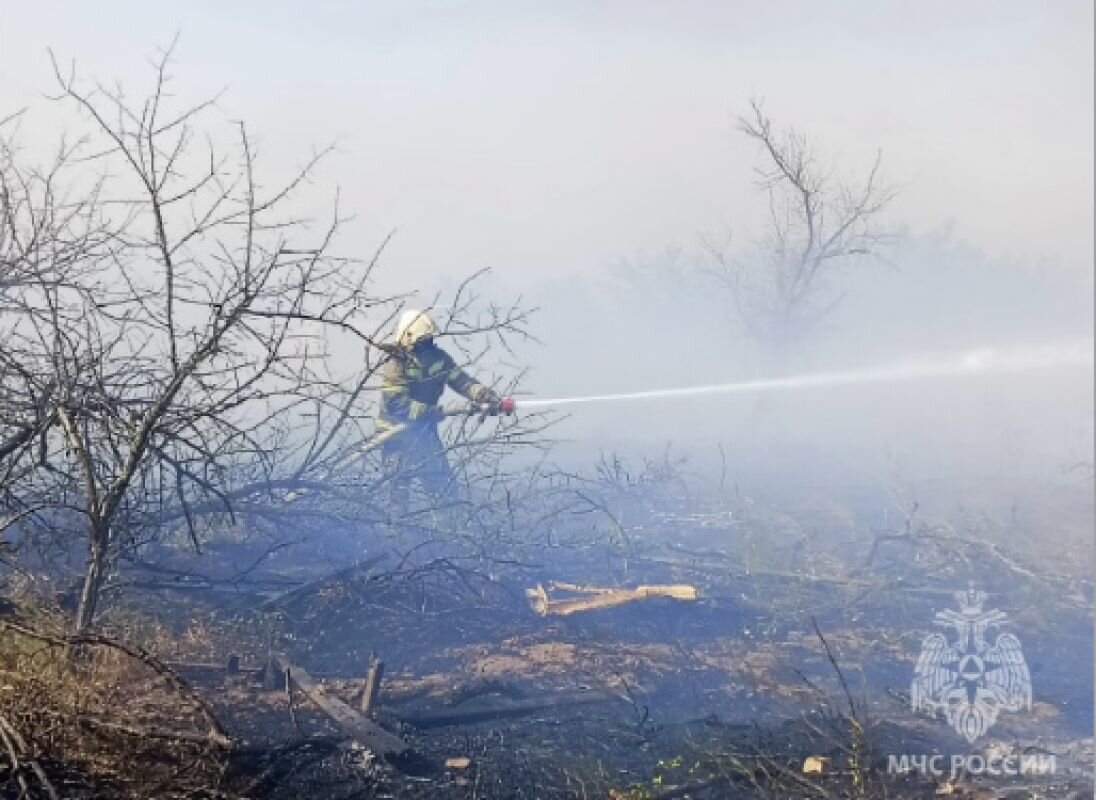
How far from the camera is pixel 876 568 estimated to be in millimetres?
6922

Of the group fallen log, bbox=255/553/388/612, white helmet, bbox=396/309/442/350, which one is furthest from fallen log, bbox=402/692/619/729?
white helmet, bbox=396/309/442/350

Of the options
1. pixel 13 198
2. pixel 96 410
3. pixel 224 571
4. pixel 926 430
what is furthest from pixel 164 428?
pixel 926 430

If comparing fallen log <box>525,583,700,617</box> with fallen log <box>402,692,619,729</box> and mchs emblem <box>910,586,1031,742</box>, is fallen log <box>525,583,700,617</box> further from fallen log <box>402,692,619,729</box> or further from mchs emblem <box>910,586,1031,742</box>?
mchs emblem <box>910,586,1031,742</box>

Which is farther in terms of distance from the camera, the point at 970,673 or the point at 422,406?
the point at 422,406

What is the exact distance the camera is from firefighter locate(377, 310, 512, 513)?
6.95 m

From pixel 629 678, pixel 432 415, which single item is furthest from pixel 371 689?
pixel 432 415

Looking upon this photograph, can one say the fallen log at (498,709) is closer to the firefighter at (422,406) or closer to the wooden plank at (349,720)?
the wooden plank at (349,720)

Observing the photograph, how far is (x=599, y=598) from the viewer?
5711 millimetres

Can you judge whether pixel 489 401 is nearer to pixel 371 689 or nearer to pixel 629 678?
pixel 629 678

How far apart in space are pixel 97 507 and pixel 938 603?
523 cm

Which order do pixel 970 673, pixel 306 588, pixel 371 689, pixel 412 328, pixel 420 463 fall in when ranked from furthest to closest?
pixel 412 328, pixel 420 463, pixel 306 588, pixel 970 673, pixel 371 689

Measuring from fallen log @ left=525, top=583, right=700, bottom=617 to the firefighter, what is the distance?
59.1 inches

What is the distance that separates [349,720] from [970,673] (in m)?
3.57

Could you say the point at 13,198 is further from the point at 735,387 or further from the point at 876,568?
the point at 735,387
